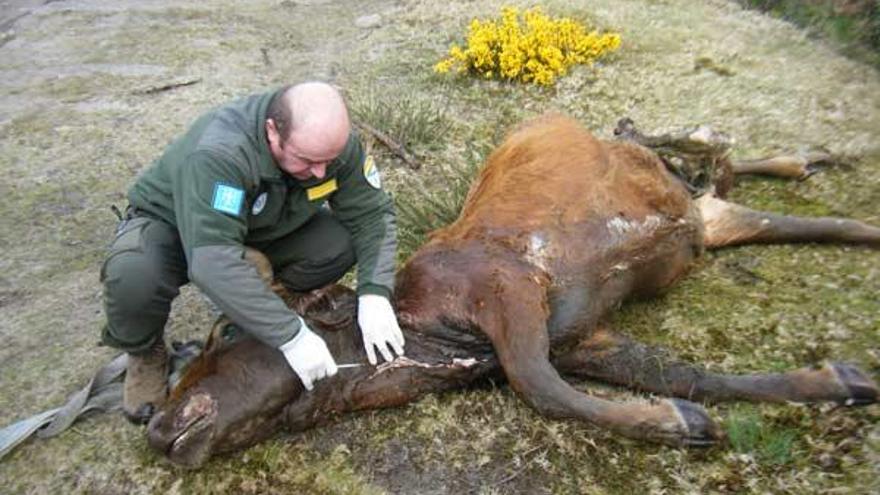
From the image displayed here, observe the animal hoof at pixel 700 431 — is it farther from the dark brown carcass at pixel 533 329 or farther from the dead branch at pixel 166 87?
the dead branch at pixel 166 87

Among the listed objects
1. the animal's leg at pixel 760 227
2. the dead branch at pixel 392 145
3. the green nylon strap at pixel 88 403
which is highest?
the animal's leg at pixel 760 227

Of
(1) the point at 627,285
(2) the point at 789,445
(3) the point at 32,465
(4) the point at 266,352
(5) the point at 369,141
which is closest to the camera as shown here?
(2) the point at 789,445

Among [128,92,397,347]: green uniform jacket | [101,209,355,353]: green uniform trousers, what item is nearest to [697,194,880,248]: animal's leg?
[128,92,397,347]: green uniform jacket

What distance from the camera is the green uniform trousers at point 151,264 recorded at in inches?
115

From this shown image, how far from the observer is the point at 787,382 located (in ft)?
9.27

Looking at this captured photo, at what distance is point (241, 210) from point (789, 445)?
6.60 ft

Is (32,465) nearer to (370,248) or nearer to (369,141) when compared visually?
(370,248)

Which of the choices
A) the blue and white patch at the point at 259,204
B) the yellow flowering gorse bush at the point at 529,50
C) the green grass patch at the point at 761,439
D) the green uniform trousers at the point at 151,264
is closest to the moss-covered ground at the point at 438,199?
the green grass patch at the point at 761,439

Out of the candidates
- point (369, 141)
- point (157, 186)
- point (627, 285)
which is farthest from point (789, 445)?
point (369, 141)

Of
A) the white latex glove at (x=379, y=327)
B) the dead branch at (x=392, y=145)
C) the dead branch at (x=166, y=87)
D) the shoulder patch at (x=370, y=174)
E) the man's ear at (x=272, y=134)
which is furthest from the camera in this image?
the dead branch at (x=166, y=87)

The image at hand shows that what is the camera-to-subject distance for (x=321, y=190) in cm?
305

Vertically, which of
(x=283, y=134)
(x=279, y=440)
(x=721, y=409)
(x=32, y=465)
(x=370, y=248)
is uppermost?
(x=283, y=134)

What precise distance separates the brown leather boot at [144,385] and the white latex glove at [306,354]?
686mm

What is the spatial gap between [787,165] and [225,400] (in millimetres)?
3166
